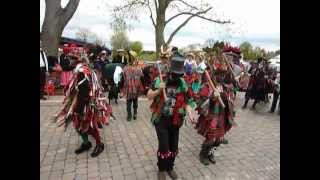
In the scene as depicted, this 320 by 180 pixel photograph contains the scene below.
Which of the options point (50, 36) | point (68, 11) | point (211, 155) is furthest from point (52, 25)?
point (211, 155)

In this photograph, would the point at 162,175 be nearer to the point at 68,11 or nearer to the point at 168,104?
the point at 168,104

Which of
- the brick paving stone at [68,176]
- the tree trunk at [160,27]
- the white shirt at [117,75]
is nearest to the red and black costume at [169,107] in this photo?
the brick paving stone at [68,176]

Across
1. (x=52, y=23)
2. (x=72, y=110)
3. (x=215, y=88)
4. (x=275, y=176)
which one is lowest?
(x=275, y=176)

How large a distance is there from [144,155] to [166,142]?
1321 mm

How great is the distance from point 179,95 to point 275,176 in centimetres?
202

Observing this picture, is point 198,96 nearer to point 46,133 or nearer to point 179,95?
point 179,95

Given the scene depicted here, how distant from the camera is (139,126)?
26.2 feet

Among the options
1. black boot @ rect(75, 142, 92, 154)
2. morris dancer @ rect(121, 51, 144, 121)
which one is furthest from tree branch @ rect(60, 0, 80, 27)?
black boot @ rect(75, 142, 92, 154)

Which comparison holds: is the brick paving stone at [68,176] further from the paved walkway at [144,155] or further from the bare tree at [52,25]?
the bare tree at [52,25]

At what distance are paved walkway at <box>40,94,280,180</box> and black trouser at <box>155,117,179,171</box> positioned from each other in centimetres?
35

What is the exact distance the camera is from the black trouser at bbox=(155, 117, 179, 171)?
459 centimetres

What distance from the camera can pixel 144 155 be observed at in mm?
5801
